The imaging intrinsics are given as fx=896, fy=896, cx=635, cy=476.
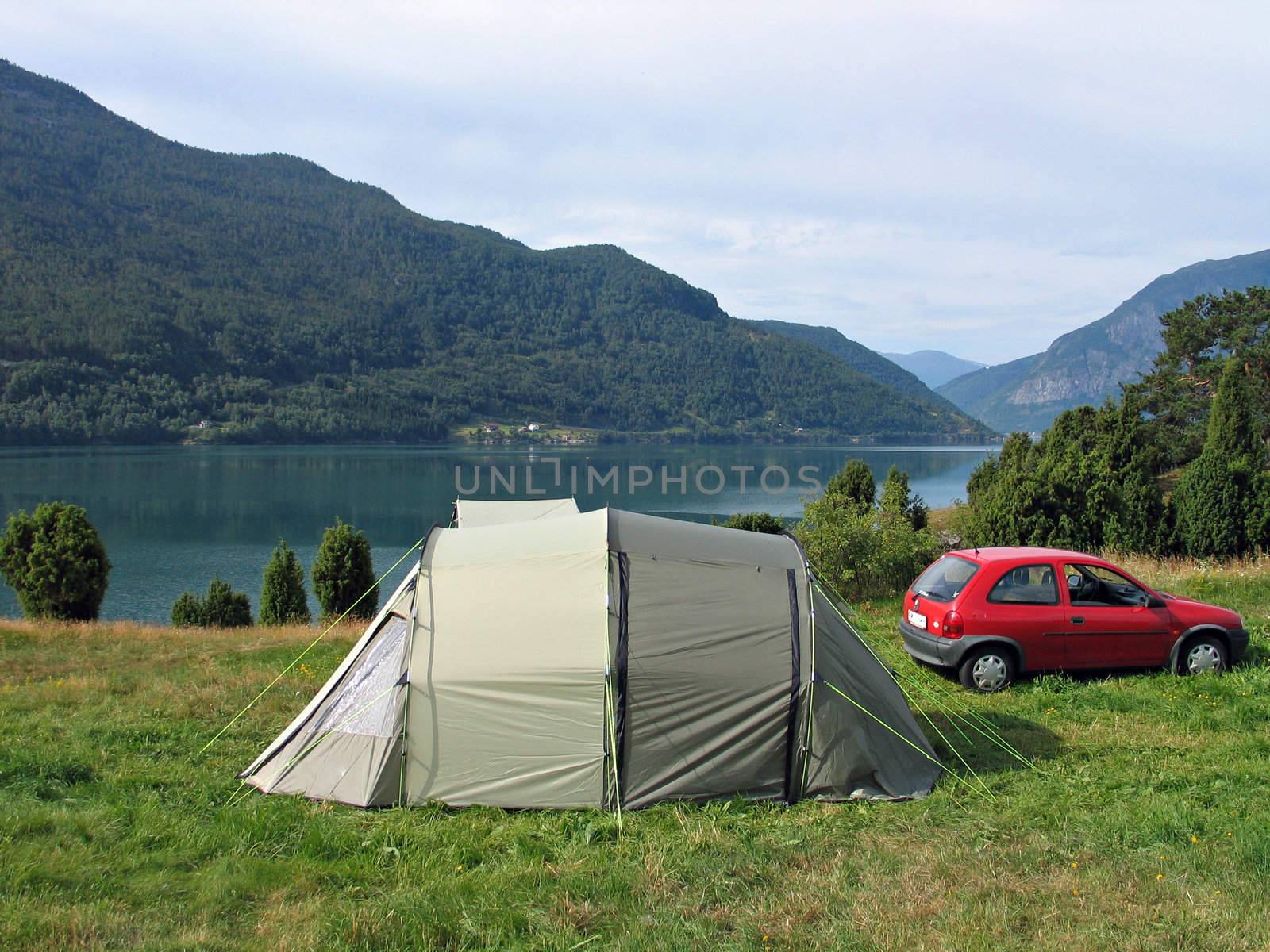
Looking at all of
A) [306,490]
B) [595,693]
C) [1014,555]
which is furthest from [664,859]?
[306,490]

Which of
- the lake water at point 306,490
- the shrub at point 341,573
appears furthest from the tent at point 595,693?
the lake water at point 306,490

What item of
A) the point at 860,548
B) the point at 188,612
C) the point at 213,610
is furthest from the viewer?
the point at 188,612

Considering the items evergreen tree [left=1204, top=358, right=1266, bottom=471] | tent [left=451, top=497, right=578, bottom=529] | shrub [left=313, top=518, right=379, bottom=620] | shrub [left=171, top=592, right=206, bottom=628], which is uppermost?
evergreen tree [left=1204, top=358, right=1266, bottom=471]

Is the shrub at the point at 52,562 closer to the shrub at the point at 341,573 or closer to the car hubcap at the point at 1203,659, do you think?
the shrub at the point at 341,573

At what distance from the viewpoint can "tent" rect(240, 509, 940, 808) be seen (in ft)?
20.0

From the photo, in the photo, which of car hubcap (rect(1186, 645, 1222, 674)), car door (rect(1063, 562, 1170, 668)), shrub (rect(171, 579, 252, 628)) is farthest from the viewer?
shrub (rect(171, 579, 252, 628))

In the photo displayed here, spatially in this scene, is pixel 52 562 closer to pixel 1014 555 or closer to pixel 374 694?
pixel 374 694

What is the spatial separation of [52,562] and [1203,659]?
69.0 ft

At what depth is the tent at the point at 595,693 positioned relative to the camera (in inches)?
240

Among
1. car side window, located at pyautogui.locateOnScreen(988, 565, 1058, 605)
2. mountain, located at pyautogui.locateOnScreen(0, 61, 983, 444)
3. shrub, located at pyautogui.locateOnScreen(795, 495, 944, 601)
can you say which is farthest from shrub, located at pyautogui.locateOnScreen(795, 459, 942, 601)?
mountain, located at pyautogui.locateOnScreen(0, 61, 983, 444)

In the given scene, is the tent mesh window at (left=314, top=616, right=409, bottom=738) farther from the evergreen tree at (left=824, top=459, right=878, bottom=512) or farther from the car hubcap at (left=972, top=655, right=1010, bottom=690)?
the evergreen tree at (left=824, top=459, right=878, bottom=512)

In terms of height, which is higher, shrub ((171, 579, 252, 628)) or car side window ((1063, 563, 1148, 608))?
car side window ((1063, 563, 1148, 608))

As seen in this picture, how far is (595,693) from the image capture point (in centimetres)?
611

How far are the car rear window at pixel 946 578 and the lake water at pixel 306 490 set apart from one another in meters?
24.0
